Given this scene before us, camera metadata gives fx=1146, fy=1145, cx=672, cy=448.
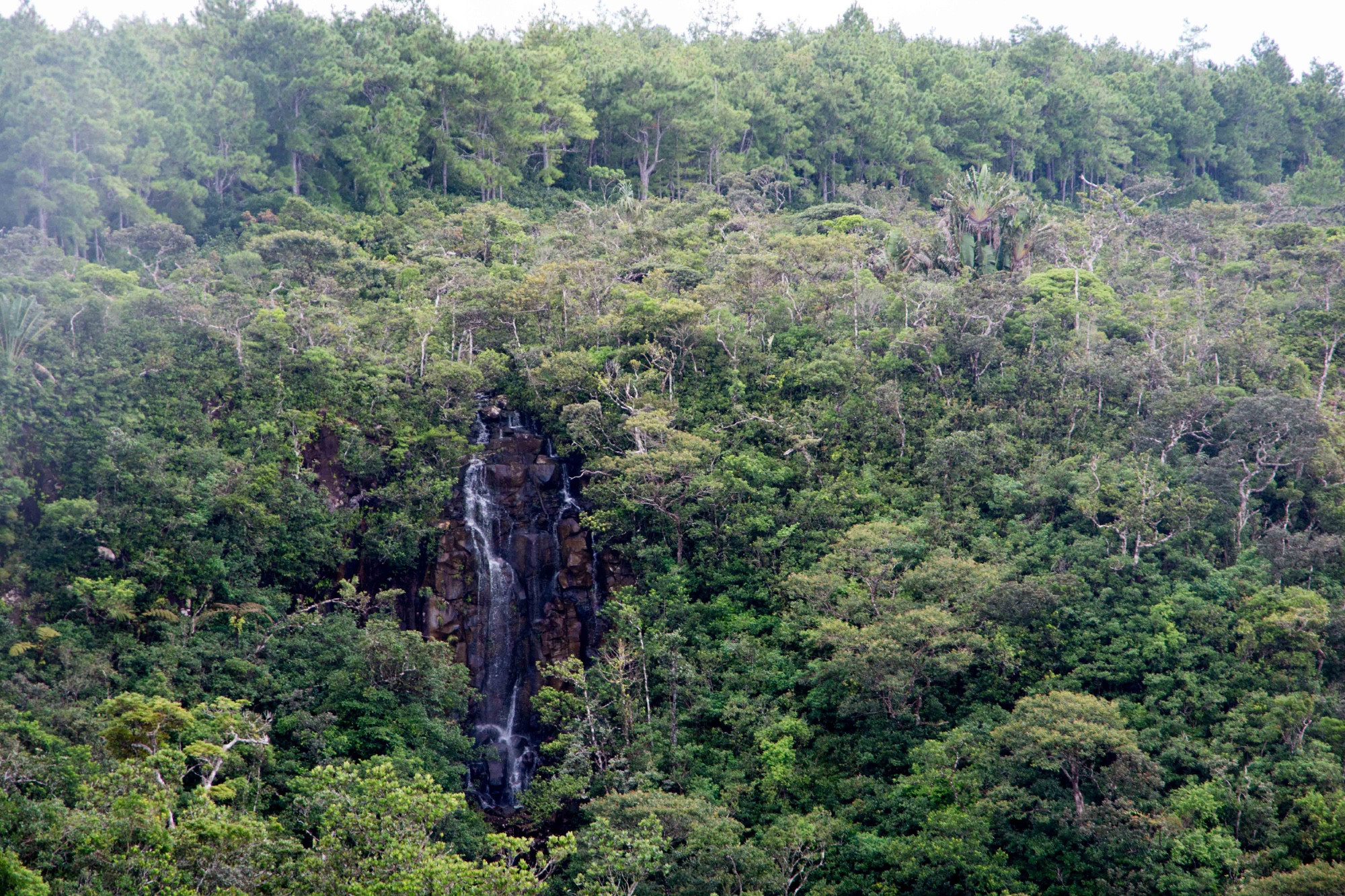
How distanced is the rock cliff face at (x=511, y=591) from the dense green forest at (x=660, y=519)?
784 millimetres

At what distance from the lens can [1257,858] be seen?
67.3 feet

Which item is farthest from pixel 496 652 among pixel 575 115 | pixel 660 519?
pixel 575 115

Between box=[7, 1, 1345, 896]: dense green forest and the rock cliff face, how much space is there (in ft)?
2.57

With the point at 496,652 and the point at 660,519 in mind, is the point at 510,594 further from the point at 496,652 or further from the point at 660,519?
the point at 660,519

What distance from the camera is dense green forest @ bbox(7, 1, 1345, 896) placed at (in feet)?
70.9

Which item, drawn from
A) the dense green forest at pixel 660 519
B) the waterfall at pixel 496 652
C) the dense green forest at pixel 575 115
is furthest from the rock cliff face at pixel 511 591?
the dense green forest at pixel 575 115

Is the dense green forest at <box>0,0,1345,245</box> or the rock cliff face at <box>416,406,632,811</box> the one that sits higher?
the dense green forest at <box>0,0,1345,245</box>

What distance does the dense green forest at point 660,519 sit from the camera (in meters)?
21.6

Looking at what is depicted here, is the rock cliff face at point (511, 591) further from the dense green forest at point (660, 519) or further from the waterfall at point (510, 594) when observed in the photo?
the dense green forest at point (660, 519)

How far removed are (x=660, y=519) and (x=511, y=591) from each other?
449 cm

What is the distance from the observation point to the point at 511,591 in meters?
30.7

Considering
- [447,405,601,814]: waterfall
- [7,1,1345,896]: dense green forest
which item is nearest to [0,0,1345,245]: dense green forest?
[7,1,1345,896]: dense green forest

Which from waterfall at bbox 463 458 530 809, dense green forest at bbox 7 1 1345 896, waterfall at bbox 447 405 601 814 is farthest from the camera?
waterfall at bbox 447 405 601 814

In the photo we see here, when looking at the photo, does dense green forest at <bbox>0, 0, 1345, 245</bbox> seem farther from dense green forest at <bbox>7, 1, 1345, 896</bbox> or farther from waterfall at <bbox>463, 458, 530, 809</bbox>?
waterfall at <bbox>463, 458, 530, 809</bbox>
